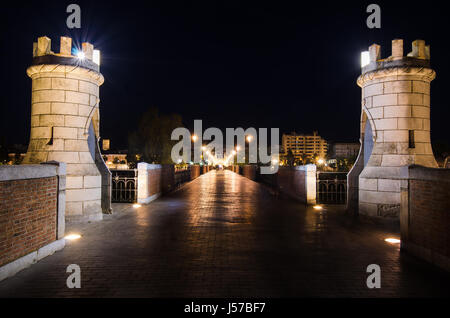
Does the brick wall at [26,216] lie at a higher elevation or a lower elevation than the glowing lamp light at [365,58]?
lower

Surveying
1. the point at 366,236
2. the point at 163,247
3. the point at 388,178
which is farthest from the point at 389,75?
the point at 163,247

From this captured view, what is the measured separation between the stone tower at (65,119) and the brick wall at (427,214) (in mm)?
9374

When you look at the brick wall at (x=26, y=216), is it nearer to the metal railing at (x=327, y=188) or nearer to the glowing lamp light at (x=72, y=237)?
the glowing lamp light at (x=72, y=237)

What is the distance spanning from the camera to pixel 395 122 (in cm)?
1052

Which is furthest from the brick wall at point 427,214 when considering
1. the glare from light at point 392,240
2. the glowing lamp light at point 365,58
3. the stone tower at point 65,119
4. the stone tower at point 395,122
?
the stone tower at point 65,119

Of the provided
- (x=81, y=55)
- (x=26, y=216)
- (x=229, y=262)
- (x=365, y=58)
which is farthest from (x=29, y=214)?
(x=365, y=58)

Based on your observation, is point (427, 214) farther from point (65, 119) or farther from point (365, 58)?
point (65, 119)

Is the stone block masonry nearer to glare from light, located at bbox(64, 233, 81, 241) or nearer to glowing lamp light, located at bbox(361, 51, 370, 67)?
glare from light, located at bbox(64, 233, 81, 241)

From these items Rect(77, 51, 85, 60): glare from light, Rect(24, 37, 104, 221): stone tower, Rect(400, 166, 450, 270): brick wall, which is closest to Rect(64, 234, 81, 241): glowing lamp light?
Rect(24, 37, 104, 221): stone tower

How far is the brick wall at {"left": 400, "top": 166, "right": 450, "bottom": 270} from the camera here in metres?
5.86

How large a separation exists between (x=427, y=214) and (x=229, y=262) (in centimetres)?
423

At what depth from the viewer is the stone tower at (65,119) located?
10172 mm

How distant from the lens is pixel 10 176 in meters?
5.54

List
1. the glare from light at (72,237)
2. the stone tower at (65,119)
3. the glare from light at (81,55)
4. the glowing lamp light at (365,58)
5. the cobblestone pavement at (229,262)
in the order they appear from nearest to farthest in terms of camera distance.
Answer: the cobblestone pavement at (229,262), the glare from light at (72,237), the stone tower at (65,119), the glare from light at (81,55), the glowing lamp light at (365,58)
